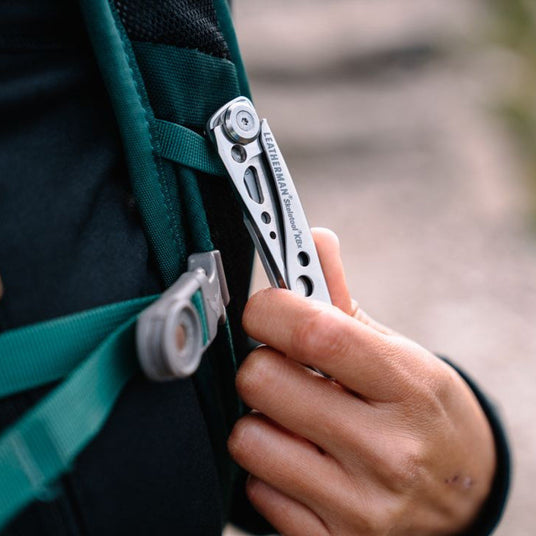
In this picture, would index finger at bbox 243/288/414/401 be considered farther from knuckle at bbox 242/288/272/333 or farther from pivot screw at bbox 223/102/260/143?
pivot screw at bbox 223/102/260/143

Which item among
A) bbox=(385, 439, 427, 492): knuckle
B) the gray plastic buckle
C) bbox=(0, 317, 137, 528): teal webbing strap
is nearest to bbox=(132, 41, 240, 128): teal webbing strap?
the gray plastic buckle

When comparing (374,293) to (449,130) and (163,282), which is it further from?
(163,282)

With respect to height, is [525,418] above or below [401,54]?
below

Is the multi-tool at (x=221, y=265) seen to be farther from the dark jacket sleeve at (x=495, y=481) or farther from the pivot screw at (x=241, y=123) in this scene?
the dark jacket sleeve at (x=495, y=481)

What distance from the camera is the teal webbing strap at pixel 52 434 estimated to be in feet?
1.58

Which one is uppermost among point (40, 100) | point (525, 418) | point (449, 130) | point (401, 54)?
point (40, 100)

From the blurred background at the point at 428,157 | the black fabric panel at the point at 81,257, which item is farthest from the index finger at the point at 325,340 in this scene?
the blurred background at the point at 428,157

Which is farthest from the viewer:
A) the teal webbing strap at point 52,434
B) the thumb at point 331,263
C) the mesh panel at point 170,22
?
the thumb at point 331,263

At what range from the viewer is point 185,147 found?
25.0 inches

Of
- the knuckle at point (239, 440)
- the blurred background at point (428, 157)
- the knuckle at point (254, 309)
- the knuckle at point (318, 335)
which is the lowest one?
the blurred background at point (428, 157)

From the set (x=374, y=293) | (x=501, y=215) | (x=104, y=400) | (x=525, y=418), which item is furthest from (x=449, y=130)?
(x=104, y=400)

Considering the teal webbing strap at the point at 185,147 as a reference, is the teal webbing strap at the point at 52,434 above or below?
below

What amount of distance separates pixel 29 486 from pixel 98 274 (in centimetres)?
18

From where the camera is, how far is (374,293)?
294 cm
